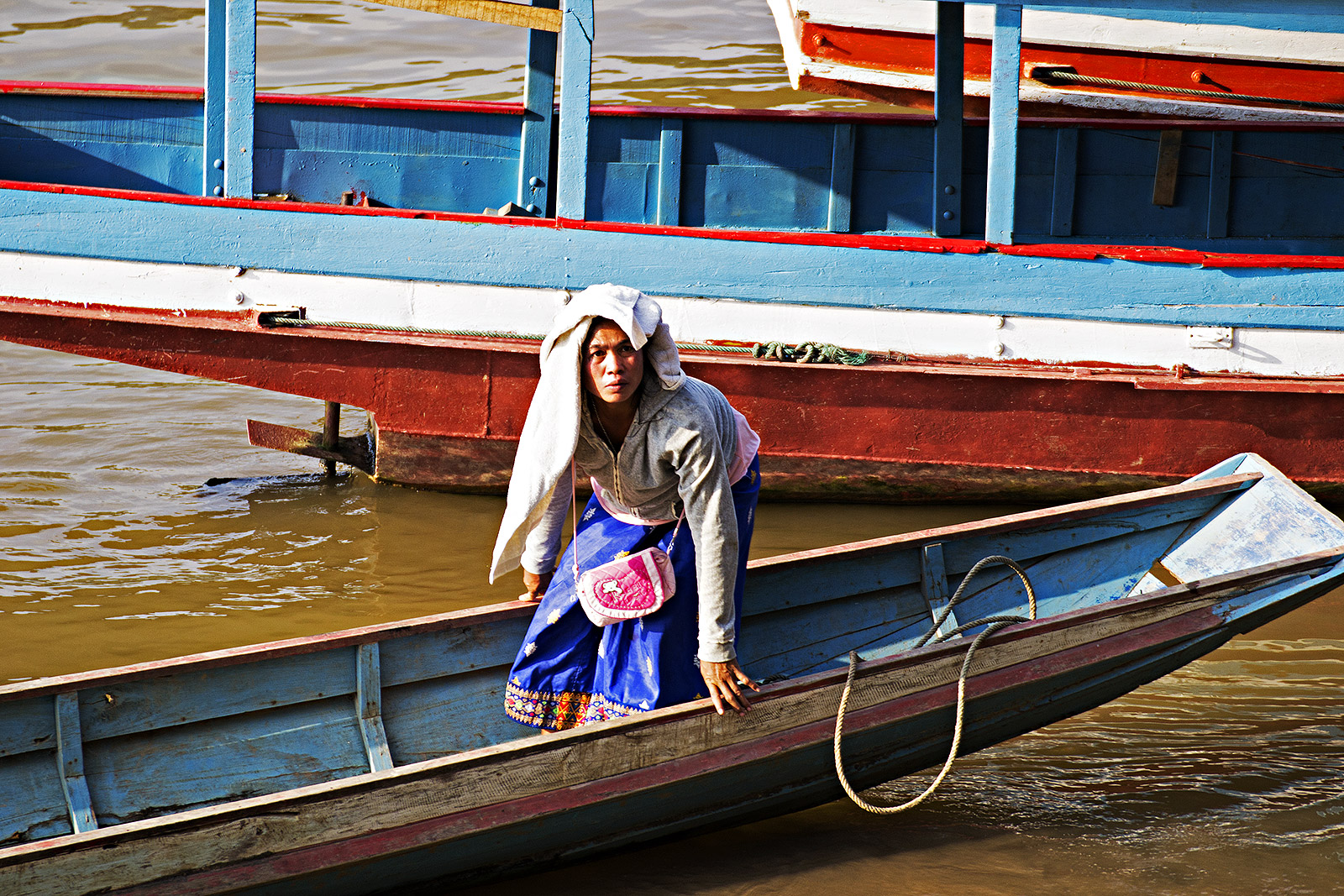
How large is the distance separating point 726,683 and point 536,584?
64 centimetres

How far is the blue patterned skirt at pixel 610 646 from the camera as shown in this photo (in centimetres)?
275

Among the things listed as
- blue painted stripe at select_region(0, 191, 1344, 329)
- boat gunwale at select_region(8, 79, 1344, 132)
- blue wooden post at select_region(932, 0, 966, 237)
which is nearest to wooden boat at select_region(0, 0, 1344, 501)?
blue painted stripe at select_region(0, 191, 1344, 329)

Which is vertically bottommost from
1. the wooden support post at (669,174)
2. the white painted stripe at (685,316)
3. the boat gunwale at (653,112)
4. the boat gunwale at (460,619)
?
the boat gunwale at (460,619)

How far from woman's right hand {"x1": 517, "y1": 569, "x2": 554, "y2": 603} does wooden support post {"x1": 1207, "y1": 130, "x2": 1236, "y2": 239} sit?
4852 mm

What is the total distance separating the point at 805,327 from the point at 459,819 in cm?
303

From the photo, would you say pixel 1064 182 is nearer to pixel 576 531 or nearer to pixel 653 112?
pixel 653 112

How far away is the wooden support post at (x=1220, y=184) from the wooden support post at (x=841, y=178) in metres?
1.93

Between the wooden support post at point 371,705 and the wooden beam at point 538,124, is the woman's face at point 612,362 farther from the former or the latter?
the wooden beam at point 538,124

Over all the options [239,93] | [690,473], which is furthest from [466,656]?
[239,93]

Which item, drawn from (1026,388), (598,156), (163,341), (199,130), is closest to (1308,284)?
(1026,388)

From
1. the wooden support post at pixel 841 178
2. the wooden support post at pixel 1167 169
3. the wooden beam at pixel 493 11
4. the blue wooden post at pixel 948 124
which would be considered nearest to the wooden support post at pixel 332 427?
the wooden beam at pixel 493 11

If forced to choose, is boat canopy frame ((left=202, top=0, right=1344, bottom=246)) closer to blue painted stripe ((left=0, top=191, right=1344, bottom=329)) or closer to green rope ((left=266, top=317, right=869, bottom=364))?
blue painted stripe ((left=0, top=191, right=1344, bottom=329))

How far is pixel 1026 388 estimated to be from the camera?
16.6 ft

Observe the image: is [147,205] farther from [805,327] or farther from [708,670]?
[708,670]
